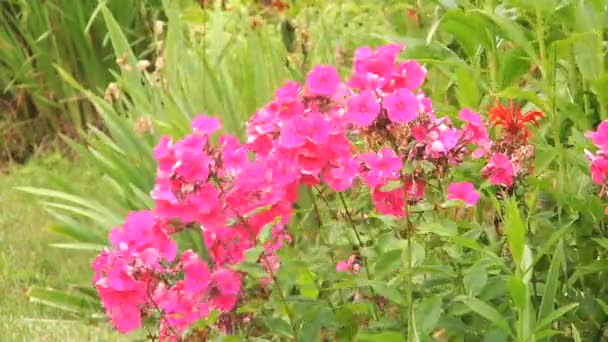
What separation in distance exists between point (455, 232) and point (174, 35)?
232 cm

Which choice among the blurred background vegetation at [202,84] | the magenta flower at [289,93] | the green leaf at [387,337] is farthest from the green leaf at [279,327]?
the blurred background vegetation at [202,84]

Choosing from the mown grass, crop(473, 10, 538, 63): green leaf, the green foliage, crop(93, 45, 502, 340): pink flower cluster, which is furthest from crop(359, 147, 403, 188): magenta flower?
the green foliage

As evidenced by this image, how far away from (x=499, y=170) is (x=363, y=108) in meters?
0.36

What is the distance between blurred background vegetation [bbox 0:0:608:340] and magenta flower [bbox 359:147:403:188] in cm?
33

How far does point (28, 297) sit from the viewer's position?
4480 millimetres

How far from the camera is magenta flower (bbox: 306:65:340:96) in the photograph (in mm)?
2139

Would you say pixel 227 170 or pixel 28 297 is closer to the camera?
pixel 227 170

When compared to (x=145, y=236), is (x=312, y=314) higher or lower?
lower

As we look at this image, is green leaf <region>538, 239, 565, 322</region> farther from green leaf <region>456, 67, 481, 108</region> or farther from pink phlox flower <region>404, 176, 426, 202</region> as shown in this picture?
green leaf <region>456, 67, 481, 108</region>

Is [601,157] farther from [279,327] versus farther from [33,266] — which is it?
[33,266]

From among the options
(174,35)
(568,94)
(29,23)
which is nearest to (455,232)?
(568,94)

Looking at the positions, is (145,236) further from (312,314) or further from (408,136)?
(408,136)

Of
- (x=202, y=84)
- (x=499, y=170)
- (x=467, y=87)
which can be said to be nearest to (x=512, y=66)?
(x=467, y=87)

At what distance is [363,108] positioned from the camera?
6.73ft
